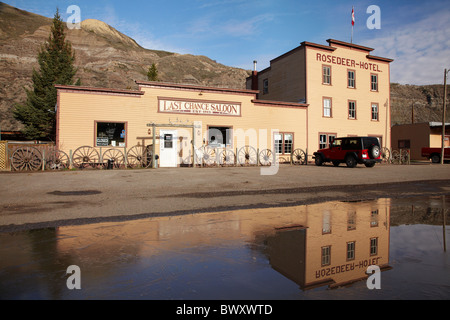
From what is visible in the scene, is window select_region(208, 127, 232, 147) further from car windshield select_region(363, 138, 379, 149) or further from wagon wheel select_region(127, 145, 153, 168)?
car windshield select_region(363, 138, 379, 149)

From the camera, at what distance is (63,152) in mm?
17172

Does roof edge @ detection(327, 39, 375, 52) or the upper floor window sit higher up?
roof edge @ detection(327, 39, 375, 52)

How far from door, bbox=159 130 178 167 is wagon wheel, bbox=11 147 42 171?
22.5 ft

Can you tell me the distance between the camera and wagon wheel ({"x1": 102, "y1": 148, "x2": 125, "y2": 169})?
18.2m

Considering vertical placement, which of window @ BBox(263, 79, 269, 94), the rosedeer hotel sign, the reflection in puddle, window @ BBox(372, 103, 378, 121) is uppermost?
the rosedeer hotel sign

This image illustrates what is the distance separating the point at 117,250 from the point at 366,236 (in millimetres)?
3783

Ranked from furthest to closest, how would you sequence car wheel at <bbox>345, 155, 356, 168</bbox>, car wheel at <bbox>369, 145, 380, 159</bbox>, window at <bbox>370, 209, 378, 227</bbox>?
1. car wheel at <bbox>345, 155, 356, 168</bbox>
2. car wheel at <bbox>369, 145, 380, 159</bbox>
3. window at <bbox>370, 209, 378, 227</bbox>

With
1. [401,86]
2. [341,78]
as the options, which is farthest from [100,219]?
[401,86]

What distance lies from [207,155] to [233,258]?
1698cm

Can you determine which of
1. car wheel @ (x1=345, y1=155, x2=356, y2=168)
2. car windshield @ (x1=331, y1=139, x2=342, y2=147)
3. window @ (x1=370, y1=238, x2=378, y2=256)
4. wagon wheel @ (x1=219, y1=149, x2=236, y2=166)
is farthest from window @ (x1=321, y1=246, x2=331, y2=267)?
car windshield @ (x1=331, y1=139, x2=342, y2=147)

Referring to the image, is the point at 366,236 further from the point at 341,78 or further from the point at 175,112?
the point at 341,78

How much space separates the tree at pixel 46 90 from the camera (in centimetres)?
3231

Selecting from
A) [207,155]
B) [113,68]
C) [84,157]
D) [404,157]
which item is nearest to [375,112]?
[404,157]

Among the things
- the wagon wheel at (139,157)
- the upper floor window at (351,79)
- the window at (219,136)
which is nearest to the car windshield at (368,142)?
the window at (219,136)
